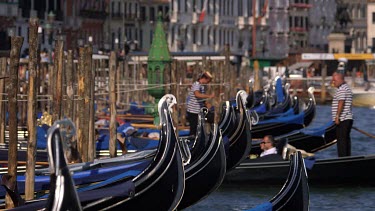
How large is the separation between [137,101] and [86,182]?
14567 mm

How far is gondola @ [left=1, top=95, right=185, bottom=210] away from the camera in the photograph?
876 centimetres

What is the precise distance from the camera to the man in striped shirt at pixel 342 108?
13.6 meters

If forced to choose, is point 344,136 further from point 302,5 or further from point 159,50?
point 302,5

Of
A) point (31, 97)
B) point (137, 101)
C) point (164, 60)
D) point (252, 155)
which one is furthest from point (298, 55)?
point (31, 97)

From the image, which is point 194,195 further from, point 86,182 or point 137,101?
point 137,101

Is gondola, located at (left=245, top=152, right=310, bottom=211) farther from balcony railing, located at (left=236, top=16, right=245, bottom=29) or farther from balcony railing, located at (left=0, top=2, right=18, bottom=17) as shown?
balcony railing, located at (left=236, top=16, right=245, bottom=29)

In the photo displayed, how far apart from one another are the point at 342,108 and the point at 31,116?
3781 mm

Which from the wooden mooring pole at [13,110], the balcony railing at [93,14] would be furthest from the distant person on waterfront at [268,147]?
the balcony railing at [93,14]

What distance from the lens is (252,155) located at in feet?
48.1

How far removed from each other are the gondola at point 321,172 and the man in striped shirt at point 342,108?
0.75 ft

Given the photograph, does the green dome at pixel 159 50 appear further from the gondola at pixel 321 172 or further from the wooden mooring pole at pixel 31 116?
the wooden mooring pole at pixel 31 116

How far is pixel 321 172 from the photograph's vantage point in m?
13.9

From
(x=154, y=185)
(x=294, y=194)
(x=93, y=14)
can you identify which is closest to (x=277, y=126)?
(x=294, y=194)

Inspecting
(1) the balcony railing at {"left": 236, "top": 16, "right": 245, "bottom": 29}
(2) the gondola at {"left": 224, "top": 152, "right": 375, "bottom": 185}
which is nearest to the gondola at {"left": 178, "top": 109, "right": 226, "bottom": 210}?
(2) the gondola at {"left": 224, "top": 152, "right": 375, "bottom": 185}
